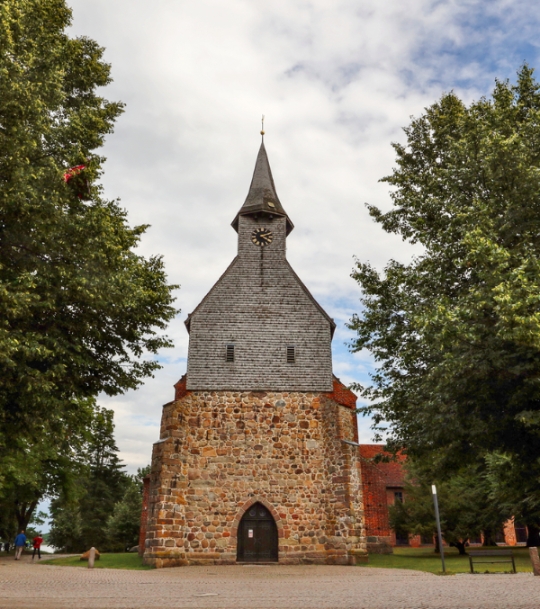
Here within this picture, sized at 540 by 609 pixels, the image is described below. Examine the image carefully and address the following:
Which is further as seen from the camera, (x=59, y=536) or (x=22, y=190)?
(x=59, y=536)

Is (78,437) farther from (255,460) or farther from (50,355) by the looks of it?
(50,355)

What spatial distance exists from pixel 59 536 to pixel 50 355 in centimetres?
4275

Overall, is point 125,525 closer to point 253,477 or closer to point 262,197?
point 253,477

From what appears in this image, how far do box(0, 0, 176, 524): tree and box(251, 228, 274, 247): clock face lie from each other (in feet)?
40.4

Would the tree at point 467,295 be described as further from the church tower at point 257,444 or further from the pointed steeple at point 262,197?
the pointed steeple at point 262,197

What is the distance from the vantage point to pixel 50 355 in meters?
12.7

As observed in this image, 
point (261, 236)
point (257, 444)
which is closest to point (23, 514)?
A: point (257, 444)

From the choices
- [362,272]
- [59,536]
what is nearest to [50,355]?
[362,272]

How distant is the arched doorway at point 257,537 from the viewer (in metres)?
22.2

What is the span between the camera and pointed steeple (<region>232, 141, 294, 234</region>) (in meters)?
28.4

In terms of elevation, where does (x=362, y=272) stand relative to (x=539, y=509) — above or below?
above

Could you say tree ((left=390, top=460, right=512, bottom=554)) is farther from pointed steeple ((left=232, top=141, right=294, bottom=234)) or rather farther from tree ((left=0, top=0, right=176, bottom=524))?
tree ((left=0, top=0, right=176, bottom=524))

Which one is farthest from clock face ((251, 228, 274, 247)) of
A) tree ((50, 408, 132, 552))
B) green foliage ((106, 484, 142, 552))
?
green foliage ((106, 484, 142, 552))

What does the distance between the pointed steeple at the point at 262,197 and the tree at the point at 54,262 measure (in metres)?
13.2
